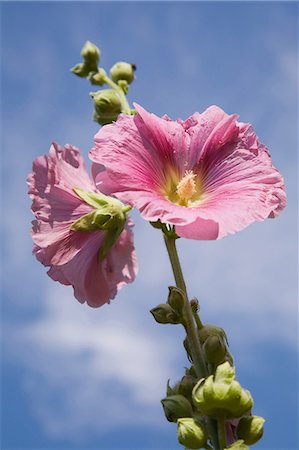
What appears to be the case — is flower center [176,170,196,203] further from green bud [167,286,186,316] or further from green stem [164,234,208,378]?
green bud [167,286,186,316]

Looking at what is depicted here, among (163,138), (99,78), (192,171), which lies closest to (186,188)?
(192,171)

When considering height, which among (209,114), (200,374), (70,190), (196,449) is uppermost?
(209,114)

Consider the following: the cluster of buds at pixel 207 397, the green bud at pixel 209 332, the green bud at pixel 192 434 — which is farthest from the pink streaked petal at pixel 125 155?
the green bud at pixel 192 434

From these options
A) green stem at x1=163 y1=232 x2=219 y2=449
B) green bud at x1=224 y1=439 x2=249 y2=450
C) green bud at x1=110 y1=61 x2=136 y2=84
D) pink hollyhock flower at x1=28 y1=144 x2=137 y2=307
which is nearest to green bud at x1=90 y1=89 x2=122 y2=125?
green bud at x1=110 y1=61 x2=136 y2=84

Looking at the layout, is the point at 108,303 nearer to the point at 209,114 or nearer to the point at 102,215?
the point at 102,215

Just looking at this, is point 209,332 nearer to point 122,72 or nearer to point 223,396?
point 223,396

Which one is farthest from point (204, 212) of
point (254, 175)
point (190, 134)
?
point (190, 134)

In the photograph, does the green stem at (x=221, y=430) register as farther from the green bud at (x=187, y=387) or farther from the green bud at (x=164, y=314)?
the green bud at (x=164, y=314)
